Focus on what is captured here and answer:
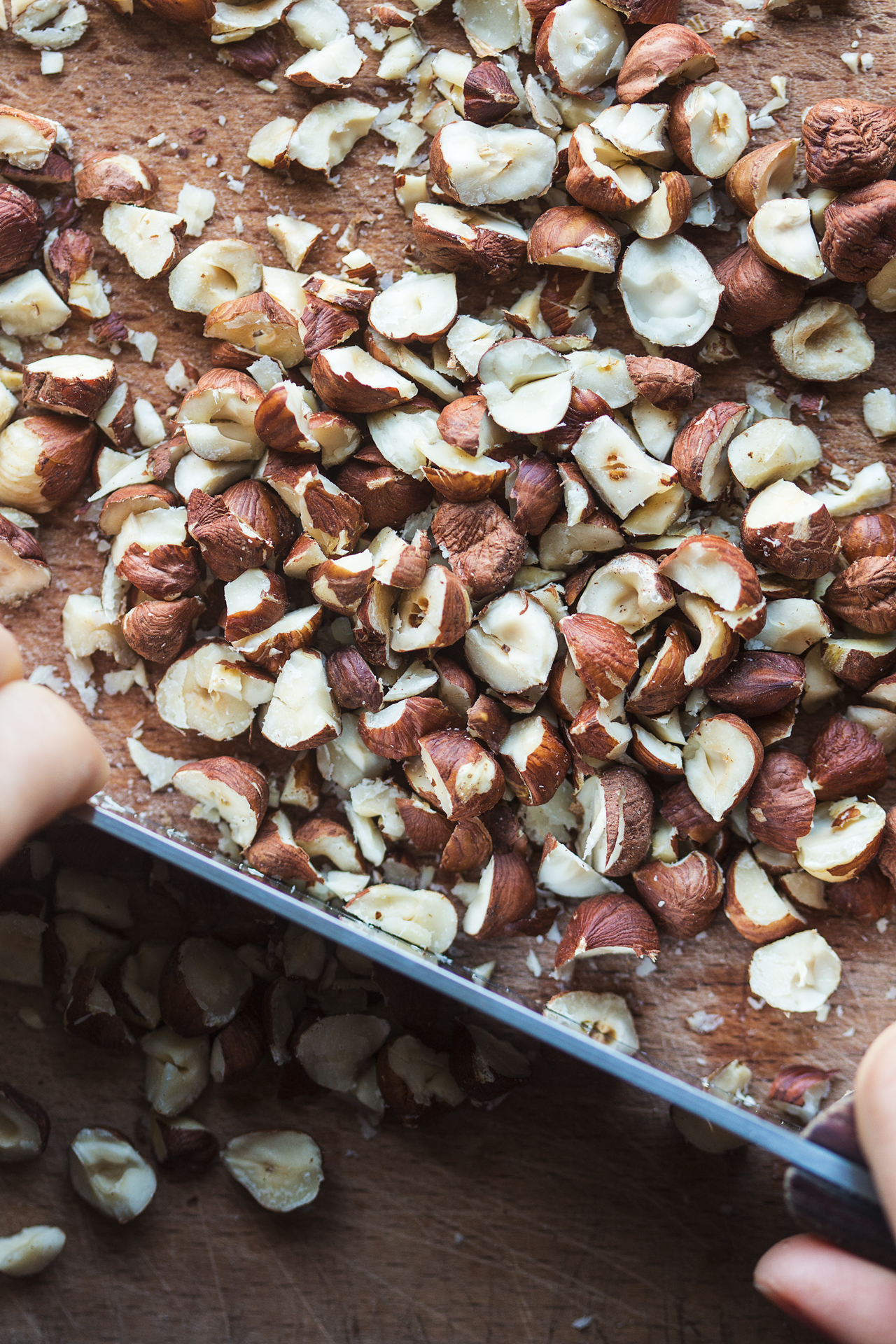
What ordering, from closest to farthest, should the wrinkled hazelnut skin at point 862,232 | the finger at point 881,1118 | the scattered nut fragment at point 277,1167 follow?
the finger at point 881,1118, the wrinkled hazelnut skin at point 862,232, the scattered nut fragment at point 277,1167

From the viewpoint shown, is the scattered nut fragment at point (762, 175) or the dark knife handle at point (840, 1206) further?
the scattered nut fragment at point (762, 175)

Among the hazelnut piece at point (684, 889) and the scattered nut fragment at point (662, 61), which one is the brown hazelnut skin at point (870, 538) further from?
the scattered nut fragment at point (662, 61)

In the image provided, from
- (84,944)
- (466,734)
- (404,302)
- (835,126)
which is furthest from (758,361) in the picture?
(84,944)

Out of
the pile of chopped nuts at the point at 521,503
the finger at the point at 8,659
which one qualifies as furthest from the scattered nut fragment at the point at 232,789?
the finger at the point at 8,659

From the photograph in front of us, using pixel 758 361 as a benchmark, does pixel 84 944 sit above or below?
below

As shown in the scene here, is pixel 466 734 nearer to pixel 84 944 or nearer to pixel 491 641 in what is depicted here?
pixel 491 641

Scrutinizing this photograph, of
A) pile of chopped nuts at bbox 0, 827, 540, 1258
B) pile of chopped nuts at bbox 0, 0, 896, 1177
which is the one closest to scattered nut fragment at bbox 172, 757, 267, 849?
pile of chopped nuts at bbox 0, 0, 896, 1177

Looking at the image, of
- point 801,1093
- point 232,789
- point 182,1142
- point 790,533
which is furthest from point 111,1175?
point 790,533
